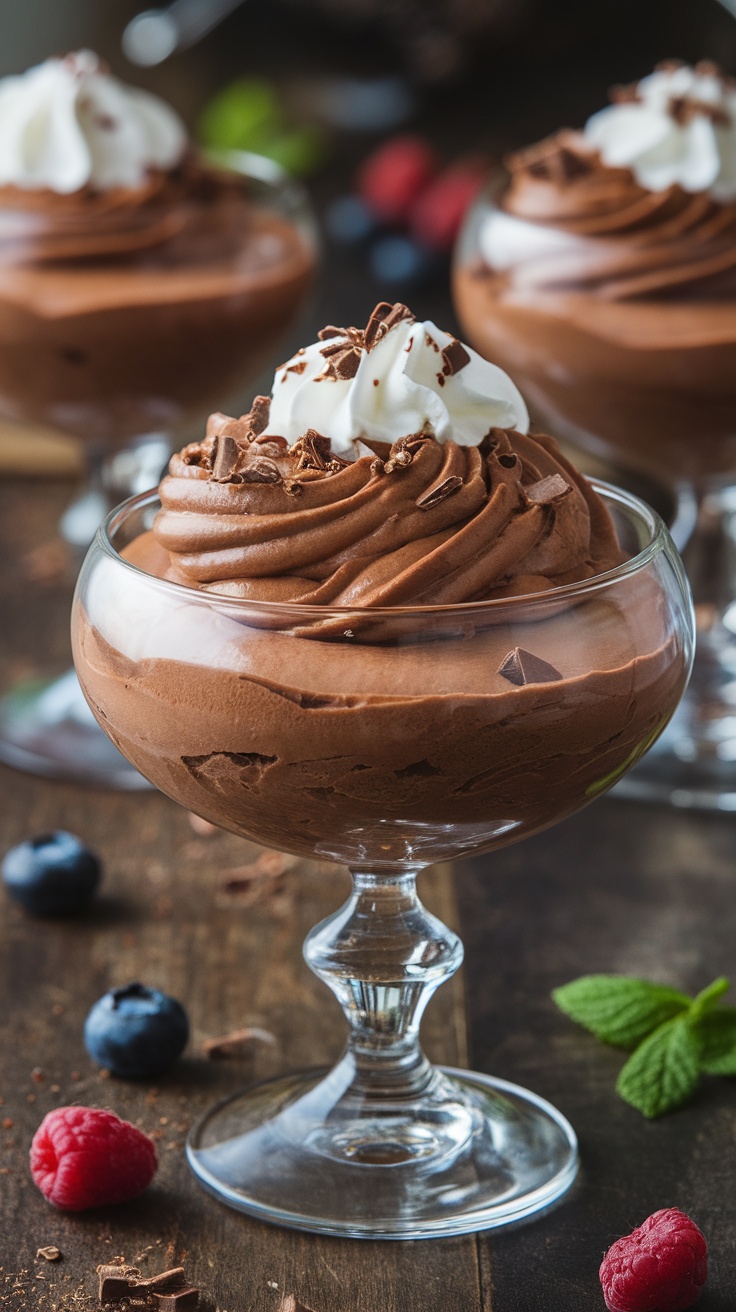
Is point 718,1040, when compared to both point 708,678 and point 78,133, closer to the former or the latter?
point 708,678

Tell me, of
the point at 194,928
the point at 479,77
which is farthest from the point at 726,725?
the point at 479,77

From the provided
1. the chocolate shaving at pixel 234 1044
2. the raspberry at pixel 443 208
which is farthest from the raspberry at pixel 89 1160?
the raspberry at pixel 443 208

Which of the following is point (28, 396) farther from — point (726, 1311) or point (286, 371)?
point (726, 1311)

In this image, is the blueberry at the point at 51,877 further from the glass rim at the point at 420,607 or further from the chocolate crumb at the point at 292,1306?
the chocolate crumb at the point at 292,1306

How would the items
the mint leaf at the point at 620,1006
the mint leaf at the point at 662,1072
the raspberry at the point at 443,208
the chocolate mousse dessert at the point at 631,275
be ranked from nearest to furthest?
the mint leaf at the point at 662,1072 < the mint leaf at the point at 620,1006 < the chocolate mousse dessert at the point at 631,275 < the raspberry at the point at 443,208

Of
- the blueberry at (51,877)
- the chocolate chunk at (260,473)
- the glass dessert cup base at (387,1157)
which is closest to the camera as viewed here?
the chocolate chunk at (260,473)

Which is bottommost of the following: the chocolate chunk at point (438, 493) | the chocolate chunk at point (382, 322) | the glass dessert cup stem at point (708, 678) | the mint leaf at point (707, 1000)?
the glass dessert cup stem at point (708, 678)
